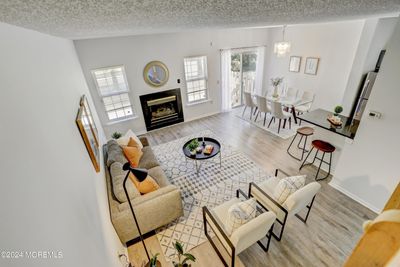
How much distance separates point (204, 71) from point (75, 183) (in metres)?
5.16

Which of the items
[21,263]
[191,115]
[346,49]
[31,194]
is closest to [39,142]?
[31,194]

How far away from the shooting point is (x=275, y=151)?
14.5 feet

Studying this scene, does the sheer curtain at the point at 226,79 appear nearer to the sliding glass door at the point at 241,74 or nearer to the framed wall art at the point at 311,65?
the sliding glass door at the point at 241,74

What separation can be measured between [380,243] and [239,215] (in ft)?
5.93

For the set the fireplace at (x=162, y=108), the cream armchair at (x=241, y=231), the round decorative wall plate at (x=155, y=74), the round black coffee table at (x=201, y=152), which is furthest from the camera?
the fireplace at (x=162, y=108)

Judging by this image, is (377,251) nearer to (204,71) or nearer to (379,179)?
(379,179)

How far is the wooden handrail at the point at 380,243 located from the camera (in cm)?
35

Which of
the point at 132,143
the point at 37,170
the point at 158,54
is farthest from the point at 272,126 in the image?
the point at 37,170

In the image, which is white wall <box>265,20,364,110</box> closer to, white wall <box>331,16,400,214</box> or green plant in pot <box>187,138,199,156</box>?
white wall <box>331,16,400,214</box>

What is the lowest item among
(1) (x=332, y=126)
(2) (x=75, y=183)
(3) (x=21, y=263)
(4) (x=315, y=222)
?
(4) (x=315, y=222)

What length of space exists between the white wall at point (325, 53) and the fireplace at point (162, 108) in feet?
12.7

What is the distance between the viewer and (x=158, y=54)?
4980mm
